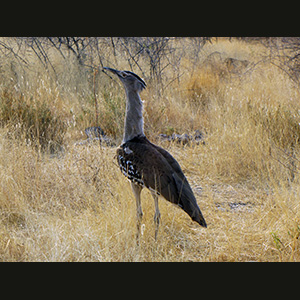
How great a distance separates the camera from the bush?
20.2 feet

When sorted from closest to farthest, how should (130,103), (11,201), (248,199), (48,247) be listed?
(48,247) < (130,103) < (11,201) < (248,199)

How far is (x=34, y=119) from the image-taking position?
630cm

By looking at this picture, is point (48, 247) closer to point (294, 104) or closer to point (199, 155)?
point (199, 155)

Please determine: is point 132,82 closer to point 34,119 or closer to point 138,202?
point 138,202

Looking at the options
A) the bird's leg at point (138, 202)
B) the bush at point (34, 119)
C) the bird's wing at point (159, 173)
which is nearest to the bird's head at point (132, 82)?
the bird's wing at point (159, 173)

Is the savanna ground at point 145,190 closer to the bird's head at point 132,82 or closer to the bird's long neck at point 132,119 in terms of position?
the bird's long neck at point 132,119

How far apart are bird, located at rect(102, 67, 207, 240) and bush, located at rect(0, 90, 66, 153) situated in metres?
2.43

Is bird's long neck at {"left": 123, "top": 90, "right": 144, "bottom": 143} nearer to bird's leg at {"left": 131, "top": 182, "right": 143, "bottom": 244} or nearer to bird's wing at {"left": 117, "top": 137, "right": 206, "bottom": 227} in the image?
bird's wing at {"left": 117, "top": 137, "right": 206, "bottom": 227}

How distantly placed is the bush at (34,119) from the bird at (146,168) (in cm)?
243

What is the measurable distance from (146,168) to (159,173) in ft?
0.42

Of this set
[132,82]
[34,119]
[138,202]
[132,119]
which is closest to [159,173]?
[138,202]

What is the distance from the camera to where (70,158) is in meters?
5.09

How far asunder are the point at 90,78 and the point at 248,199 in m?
4.89

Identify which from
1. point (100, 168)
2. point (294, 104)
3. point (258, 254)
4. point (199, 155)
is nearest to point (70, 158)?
point (100, 168)
